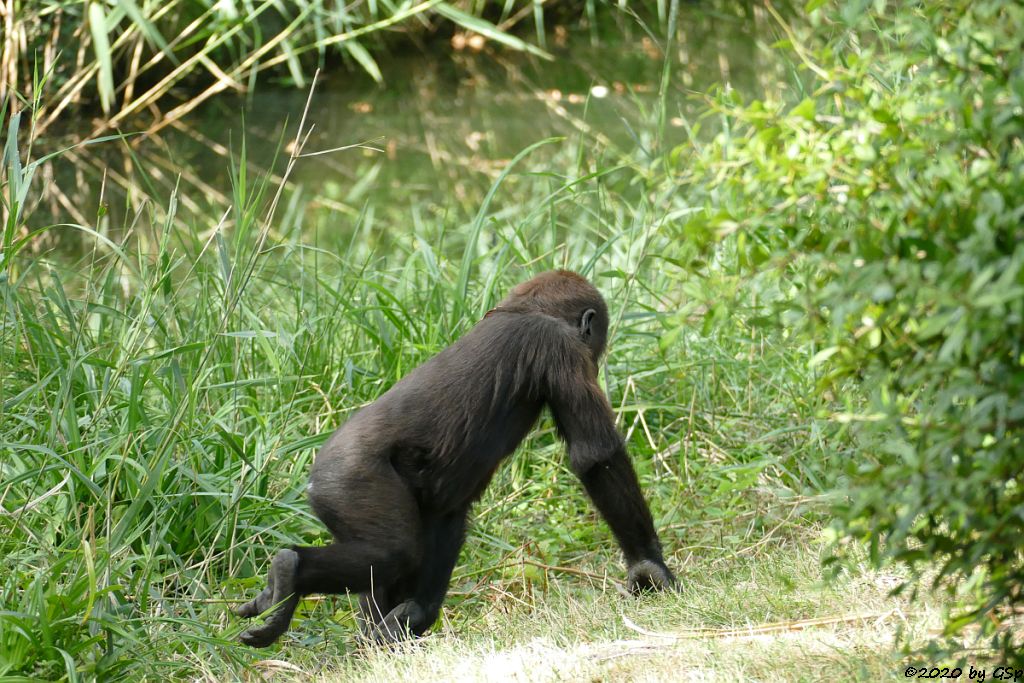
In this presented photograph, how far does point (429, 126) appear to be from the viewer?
13.2 m

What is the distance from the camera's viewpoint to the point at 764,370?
541 cm

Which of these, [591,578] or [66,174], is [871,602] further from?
[66,174]

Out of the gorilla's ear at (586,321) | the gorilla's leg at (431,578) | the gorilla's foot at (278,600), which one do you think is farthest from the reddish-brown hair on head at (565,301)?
the gorilla's foot at (278,600)

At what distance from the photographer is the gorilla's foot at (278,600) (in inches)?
136

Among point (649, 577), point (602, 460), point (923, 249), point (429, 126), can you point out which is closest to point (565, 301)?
point (602, 460)

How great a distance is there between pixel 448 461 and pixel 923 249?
7.24ft

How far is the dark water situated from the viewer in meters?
10.4

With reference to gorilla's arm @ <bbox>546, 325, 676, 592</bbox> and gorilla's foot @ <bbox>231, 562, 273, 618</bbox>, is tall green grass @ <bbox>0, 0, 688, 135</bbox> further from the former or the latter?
gorilla's foot @ <bbox>231, 562, 273, 618</bbox>

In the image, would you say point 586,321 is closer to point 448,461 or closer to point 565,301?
point 565,301

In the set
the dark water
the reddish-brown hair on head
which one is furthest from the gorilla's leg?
the dark water

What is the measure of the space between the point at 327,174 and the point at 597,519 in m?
7.41

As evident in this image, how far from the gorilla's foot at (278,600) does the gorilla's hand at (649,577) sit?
122 centimetres

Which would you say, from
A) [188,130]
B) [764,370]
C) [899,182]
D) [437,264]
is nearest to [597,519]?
[764,370]

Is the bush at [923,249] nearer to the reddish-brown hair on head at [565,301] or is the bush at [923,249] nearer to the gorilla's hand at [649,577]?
the gorilla's hand at [649,577]
